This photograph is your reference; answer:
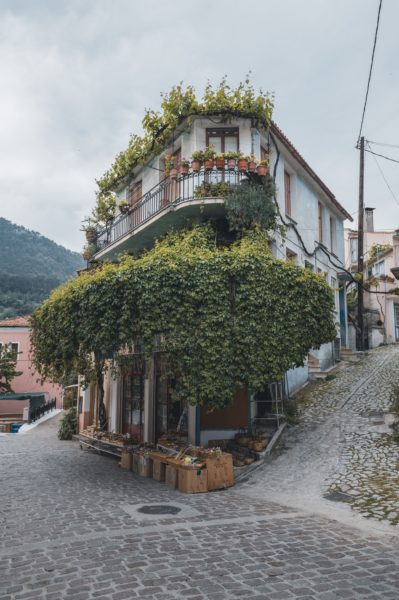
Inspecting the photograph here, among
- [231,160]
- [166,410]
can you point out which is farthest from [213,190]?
[166,410]

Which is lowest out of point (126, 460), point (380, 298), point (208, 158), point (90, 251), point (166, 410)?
point (126, 460)

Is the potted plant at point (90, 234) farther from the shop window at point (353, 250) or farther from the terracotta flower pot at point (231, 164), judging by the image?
the shop window at point (353, 250)

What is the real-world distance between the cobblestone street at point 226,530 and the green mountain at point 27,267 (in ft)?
182

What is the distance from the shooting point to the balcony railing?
13203 mm

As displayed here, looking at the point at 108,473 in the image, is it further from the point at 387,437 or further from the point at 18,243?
the point at 18,243

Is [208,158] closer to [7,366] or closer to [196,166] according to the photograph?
[196,166]

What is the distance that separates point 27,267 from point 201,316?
9160 centimetres

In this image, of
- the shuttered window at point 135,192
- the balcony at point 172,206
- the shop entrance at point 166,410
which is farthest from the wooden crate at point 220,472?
the shuttered window at point 135,192

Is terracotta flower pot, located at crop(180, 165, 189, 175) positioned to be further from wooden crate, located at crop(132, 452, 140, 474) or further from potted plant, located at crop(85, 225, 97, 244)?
potted plant, located at crop(85, 225, 97, 244)

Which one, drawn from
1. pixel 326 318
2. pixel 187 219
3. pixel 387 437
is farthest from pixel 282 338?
pixel 187 219

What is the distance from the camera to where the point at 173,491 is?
9805 millimetres

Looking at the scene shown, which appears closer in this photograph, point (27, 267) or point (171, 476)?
point (171, 476)

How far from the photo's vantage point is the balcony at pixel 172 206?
516 inches

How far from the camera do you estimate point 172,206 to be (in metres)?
13.4
